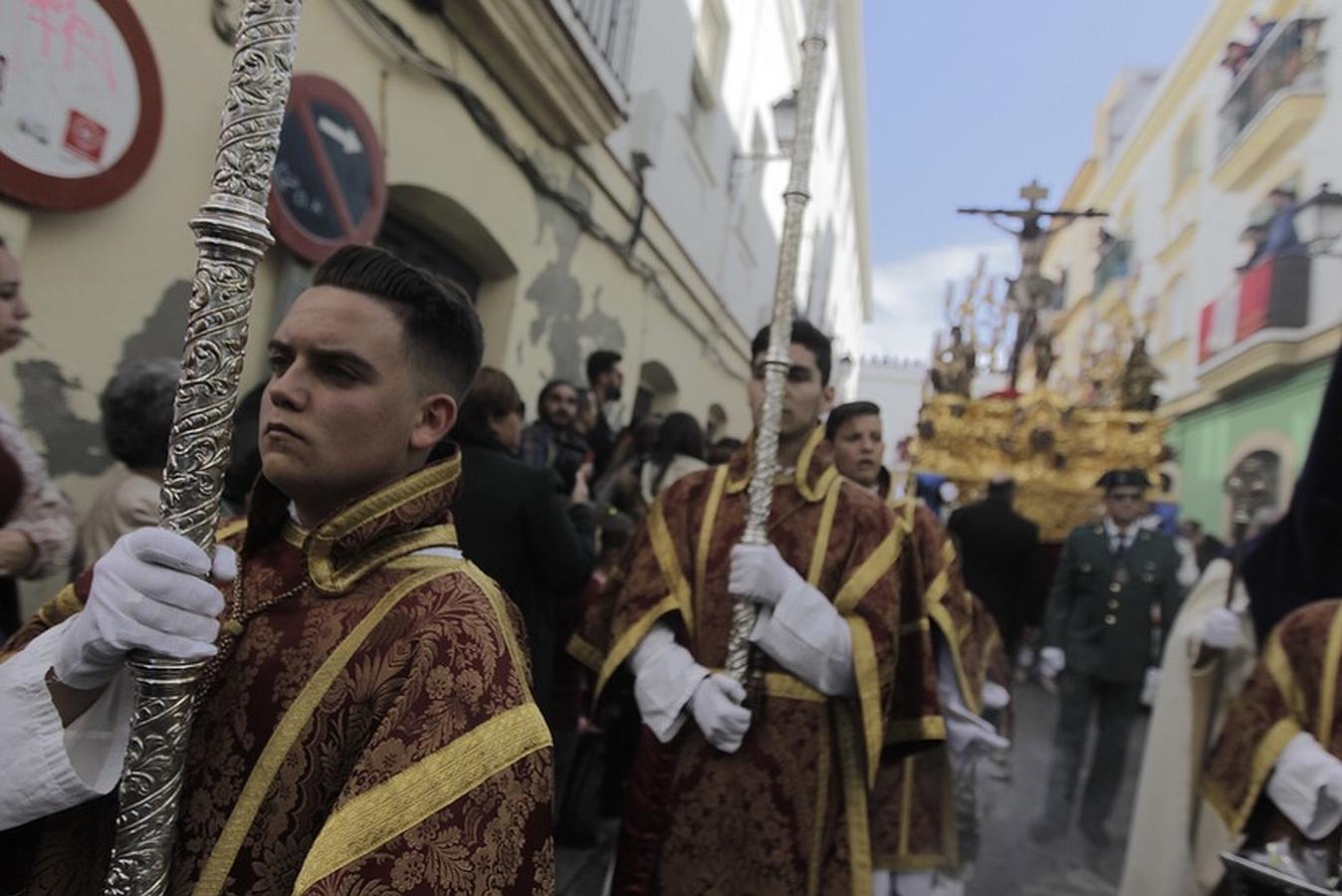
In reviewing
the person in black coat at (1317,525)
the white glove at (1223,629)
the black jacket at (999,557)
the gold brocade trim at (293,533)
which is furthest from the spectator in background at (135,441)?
the black jacket at (999,557)

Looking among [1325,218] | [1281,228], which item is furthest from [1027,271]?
[1325,218]

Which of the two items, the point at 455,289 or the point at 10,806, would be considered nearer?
the point at 10,806

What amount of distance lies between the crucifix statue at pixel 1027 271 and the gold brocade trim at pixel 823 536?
1214 centimetres

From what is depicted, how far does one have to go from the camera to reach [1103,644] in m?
5.22

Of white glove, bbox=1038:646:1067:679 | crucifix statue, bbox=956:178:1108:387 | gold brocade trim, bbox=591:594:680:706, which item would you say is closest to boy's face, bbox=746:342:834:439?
gold brocade trim, bbox=591:594:680:706

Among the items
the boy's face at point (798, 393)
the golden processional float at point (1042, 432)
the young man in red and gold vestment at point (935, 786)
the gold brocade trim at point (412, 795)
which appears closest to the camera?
the gold brocade trim at point (412, 795)

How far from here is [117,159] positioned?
108 inches

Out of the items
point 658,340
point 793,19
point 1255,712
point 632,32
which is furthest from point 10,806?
point 793,19

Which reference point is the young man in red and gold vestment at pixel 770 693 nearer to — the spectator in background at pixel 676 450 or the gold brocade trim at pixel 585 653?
the gold brocade trim at pixel 585 653

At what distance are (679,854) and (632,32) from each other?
5573 millimetres

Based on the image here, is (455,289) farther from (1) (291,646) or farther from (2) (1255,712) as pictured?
(2) (1255,712)

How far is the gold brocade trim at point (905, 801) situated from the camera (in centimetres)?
302

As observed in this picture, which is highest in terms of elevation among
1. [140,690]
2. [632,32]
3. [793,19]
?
[793,19]

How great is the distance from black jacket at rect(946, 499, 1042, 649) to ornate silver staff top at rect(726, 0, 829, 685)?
4.57 m
